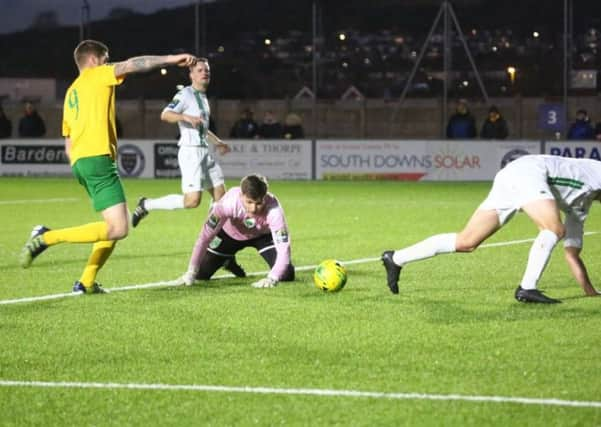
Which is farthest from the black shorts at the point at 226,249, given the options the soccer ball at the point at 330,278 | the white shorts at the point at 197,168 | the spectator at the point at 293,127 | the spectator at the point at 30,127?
the spectator at the point at 30,127

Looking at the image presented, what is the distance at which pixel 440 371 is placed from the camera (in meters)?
7.62

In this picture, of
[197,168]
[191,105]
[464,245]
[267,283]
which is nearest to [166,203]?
[197,168]

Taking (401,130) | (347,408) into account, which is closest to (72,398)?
(347,408)

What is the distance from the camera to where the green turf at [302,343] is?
6.70 metres

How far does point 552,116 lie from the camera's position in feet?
110

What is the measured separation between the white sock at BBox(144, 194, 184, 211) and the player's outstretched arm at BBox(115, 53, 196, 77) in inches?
234

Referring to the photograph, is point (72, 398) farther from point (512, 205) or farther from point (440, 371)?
point (512, 205)

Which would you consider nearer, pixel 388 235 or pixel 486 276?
pixel 486 276

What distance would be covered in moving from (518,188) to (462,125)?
21652 mm

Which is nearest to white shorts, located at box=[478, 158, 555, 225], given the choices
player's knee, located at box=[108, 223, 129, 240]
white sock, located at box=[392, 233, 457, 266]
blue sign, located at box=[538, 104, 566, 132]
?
white sock, located at box=[392, 233, 457, 266]

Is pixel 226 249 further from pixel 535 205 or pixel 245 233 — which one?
pixel 535 205

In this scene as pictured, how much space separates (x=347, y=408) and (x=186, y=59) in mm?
4042

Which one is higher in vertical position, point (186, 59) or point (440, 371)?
point (186, 59)

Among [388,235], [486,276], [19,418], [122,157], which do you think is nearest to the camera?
[19,418]
